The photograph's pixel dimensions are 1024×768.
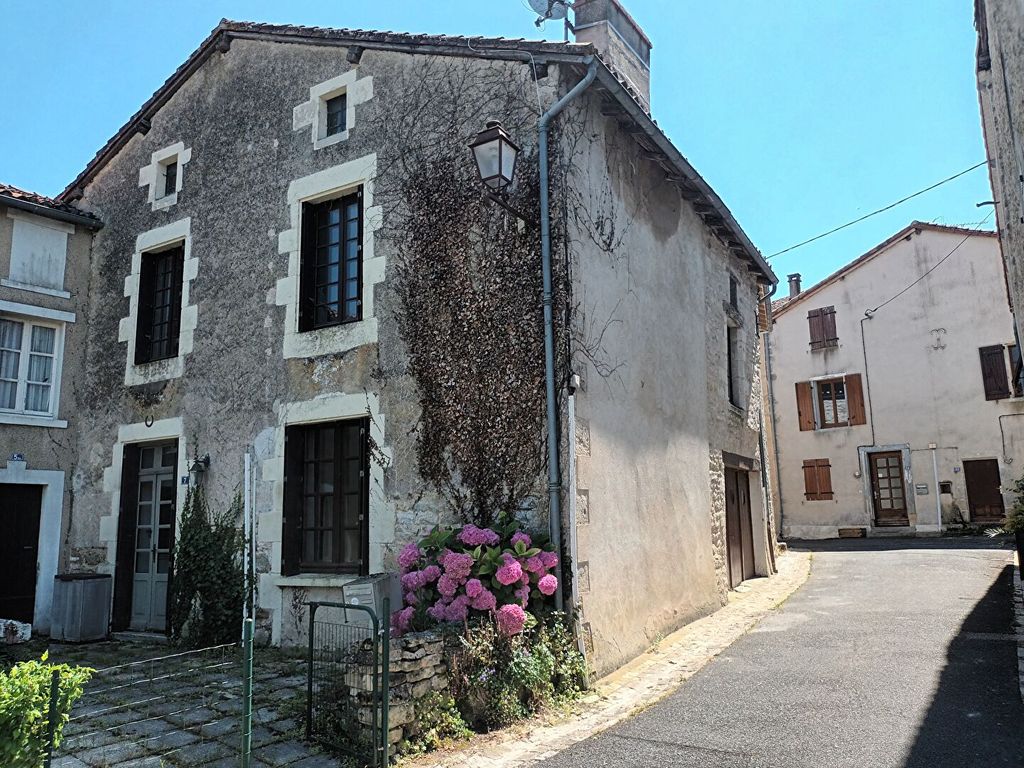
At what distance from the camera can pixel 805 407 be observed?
21797mm

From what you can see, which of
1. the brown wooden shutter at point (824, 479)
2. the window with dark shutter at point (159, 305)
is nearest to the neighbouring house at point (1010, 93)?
the window with dark shutter at point (159, 305)

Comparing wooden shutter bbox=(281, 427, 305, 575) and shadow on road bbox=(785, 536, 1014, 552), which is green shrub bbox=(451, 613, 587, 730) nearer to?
wooden shutter bbox=(281, 427, 305, 575)

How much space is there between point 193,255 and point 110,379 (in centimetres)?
202

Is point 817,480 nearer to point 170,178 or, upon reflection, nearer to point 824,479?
point 824,479

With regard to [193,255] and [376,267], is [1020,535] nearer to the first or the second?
[376,267]

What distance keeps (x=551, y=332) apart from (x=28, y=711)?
4401 millimetres

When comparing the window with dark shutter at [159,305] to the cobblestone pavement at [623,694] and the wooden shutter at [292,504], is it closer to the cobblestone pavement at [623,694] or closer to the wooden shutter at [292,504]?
the wooden shutter at [292,504]

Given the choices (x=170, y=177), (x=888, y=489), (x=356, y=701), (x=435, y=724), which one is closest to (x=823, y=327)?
(x=888, y=489)

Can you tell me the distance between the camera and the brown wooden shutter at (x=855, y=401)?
20.7 m

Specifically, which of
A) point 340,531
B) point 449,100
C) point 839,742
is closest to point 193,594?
point 340,531

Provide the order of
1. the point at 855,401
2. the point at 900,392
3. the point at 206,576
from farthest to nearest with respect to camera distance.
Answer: the point at 855,401 < the point at 900,392 < the point at 206,576

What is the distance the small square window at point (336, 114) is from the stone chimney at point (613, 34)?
3182mm

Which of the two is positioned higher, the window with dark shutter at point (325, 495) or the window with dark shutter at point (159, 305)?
the window with dark shutter at point (159, 305)

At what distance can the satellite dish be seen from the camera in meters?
8.46
